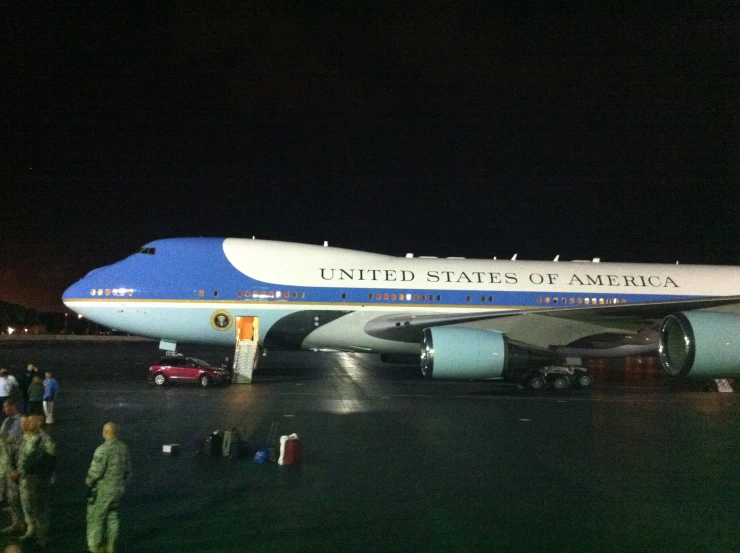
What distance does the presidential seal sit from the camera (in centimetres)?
2184

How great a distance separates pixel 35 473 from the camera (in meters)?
6.92

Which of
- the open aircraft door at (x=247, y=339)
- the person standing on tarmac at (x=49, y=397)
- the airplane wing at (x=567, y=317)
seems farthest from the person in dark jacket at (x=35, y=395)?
the airplane wing at (x=567, y=317)

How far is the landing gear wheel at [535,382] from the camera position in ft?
70.3

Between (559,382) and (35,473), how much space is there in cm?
1749

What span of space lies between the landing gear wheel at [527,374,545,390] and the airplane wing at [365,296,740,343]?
1.54m

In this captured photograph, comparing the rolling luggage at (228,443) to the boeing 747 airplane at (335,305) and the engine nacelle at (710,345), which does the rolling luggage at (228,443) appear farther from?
the boeing 747 airplane at (335,305)

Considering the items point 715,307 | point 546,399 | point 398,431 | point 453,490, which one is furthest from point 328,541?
point 715,307

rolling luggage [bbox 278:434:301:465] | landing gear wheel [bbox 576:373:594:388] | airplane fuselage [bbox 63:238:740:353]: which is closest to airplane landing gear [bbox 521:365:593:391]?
landing gear wheel [bbox 576:373:594:388]

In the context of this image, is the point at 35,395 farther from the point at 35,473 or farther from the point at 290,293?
the point at 290,293

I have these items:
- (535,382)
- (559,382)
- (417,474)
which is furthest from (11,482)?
(559,382)

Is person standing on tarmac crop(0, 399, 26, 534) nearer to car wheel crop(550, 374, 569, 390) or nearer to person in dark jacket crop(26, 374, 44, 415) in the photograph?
person in dark jacket crop(26, 374, 44, 415)

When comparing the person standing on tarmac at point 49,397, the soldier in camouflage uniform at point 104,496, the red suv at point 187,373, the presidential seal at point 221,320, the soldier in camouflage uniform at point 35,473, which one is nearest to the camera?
the soldier in camouflage uniform at point 104,496

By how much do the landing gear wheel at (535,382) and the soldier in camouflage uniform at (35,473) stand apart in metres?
16.5

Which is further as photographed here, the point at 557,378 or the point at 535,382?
the point at 557,378
